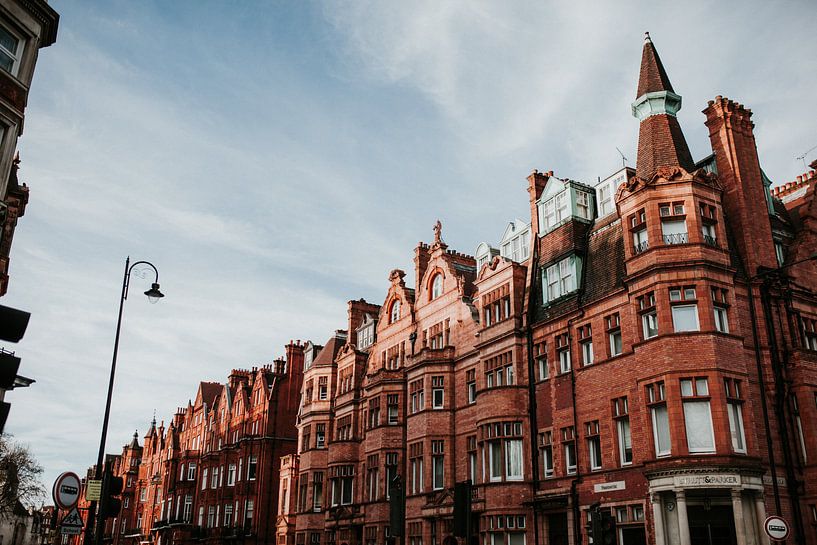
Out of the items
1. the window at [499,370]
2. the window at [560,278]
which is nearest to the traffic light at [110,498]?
the window at [499,370]

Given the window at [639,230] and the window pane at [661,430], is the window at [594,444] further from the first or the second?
the window at [639,230]

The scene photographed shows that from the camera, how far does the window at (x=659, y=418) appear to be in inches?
1027

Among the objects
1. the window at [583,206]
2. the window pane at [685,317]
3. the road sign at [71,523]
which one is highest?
the window at [583,206]

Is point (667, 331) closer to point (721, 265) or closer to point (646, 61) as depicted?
point (721, 265)

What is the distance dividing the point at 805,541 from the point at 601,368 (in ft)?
30.0

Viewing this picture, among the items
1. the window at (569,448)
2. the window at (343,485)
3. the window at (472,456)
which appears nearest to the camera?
the window at (569,448)

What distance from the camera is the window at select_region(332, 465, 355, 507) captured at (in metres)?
46.6

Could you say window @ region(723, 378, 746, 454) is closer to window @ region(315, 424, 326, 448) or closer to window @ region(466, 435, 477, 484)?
window @ region(466, 435, 477, 484)

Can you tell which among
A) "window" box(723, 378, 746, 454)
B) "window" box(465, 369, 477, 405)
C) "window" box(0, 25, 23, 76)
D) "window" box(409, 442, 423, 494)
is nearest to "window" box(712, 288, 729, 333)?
"window" box(723, 378, 746, 454)

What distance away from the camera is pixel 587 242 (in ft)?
111

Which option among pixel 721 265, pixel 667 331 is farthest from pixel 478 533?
pixel 721 265

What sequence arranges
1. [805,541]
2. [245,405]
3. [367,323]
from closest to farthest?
[805,541] < [367,323] < [245,405]

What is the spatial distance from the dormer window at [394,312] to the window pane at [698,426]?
23490mm

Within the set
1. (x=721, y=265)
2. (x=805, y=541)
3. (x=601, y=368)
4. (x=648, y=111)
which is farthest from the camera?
(x=648, y=111)
